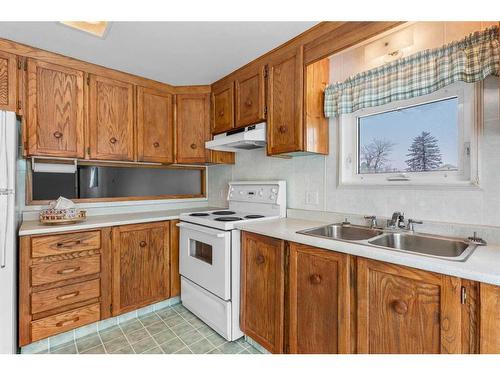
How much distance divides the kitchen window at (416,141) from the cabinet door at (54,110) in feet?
6.86

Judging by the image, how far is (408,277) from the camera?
3.32 feet

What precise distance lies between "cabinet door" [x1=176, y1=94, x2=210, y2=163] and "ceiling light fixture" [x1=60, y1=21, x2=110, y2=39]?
950 mm

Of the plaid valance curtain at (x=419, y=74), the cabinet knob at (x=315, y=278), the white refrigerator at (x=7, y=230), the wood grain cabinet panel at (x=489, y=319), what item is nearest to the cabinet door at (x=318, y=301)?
the cabinet knob at (x=315, y=278)

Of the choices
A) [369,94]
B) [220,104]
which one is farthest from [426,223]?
[220,104]

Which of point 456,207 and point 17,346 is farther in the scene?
point 17,346

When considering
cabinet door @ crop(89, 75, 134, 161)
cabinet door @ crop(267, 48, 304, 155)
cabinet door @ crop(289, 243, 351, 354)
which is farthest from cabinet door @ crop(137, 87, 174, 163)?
cabinet door @ crop(289, 243, 351, 354)

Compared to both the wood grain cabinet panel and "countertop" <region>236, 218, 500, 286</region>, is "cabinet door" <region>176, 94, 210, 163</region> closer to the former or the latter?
"countertop" <region>236, 218, 500, 286</region>

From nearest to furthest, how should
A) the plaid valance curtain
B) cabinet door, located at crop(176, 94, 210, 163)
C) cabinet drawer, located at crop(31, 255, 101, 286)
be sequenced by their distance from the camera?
the plaid valance curtain, cabinet drawer, located at crop(31, 255, 101, 286), cabinet door, located at crop(176, 94, 210, 163)

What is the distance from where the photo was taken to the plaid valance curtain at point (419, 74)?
1192mm

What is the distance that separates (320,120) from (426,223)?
968 mm

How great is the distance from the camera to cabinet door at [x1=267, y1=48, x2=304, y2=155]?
1.74m

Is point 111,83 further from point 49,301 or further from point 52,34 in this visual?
point 49,301

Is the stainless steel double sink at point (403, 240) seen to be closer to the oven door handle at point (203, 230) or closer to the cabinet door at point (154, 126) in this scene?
the oven door handle at point (203, 230)
